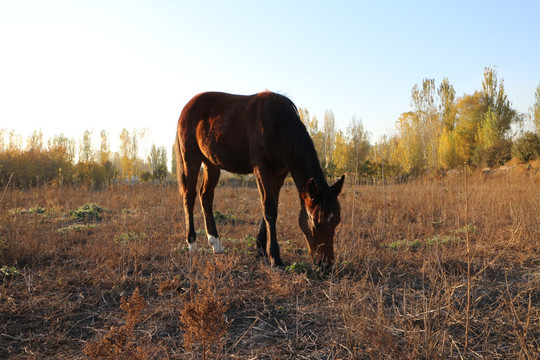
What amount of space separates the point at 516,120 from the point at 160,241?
37373 millimetres

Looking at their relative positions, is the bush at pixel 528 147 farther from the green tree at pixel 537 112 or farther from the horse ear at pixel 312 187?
the horse ear at pixel 312 187

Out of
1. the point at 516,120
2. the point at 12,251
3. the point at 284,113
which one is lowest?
the point at 12,251

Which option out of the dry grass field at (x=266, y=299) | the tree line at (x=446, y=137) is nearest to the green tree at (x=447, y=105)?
the tree line at (x=446, y=137)

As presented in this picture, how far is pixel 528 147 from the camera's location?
25.4 m

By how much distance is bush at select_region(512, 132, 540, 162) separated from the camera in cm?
2515

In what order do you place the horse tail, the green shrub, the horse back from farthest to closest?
the green shrub, the horse tail, the horse back

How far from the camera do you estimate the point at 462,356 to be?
6.77 ft

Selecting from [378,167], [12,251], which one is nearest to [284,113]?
[12,251]

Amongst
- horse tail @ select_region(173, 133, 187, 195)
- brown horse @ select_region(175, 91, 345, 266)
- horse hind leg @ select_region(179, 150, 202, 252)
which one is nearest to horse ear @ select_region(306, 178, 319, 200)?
brown horse @ select_region(175, 91, 345, 266)

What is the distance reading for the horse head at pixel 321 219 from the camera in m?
3.43

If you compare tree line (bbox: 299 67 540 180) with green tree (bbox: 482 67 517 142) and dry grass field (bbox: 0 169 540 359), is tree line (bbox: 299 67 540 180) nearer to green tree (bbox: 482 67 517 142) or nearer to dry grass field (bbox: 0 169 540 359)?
green tree (bbox: 482 67 517 142)

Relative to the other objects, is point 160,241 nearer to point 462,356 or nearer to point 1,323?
point 1,323

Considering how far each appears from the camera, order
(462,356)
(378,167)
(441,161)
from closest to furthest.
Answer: (462,356) → (378,167) → (441,161)

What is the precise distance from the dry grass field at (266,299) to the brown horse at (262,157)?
1.43 ft
